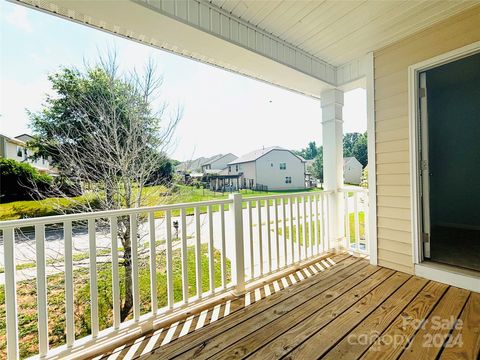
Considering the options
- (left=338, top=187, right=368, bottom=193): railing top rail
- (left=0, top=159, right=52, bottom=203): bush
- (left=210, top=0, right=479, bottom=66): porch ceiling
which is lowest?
(left=338, top=187, right=368, bottom=193): railing top rail

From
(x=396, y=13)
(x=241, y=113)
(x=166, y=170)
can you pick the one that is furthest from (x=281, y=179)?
(x=396, y=13)

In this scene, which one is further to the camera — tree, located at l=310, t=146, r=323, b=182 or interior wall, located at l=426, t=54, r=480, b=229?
→ tree, located at l=310, t=146, r=323, b=182

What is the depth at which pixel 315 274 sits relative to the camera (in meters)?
2.60

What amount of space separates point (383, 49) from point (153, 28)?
2.56m

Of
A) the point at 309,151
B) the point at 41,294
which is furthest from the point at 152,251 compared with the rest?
the point at 309,151

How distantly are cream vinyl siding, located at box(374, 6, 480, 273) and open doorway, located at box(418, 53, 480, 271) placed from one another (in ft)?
3.55

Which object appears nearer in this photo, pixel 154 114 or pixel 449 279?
pixel 449 279

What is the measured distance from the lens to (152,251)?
5.76 ft

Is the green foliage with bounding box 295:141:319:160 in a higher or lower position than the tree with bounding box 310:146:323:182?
higher

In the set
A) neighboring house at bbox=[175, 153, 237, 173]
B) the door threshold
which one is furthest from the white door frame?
neighboring house at bbox=[175, 153, 237, 173]

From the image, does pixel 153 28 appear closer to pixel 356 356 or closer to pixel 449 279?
pixel 356 356

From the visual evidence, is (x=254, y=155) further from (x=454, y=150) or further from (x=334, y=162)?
(x=454, y=150)

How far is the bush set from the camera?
139 inches

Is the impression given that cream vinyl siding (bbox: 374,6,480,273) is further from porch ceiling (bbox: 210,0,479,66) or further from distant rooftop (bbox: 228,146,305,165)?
distant rooftop (bbox: 228,146,305,165)
